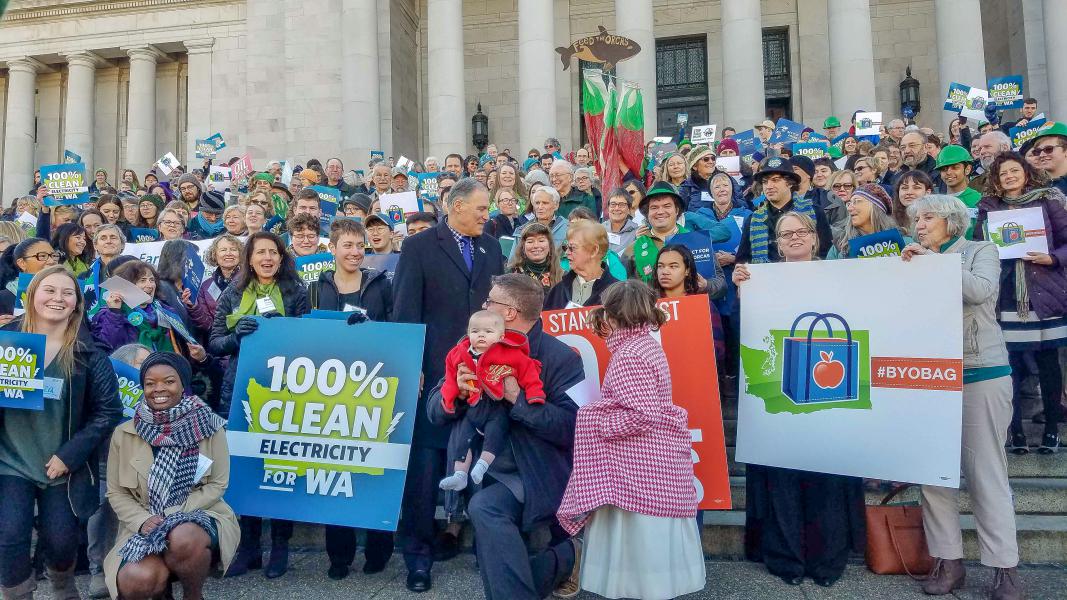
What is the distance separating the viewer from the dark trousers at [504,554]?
4.21 metres

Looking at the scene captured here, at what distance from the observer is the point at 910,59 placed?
23.6 m

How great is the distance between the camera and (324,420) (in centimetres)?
532


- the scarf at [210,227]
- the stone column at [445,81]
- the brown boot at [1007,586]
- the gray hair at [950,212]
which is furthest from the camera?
the stone column at [445,81]

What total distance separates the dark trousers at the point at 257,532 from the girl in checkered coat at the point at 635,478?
2211mm

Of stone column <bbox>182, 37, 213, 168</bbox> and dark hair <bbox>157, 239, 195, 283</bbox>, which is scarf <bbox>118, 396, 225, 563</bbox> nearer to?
dark hair <bbox>157, 239, 195, 283</bbox>

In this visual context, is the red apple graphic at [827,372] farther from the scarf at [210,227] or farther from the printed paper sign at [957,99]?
the printed paper sign at [957,99]

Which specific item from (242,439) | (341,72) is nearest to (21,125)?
(341,72)

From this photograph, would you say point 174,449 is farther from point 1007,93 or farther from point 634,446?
point 1007,93

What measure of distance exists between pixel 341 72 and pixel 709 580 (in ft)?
70.0

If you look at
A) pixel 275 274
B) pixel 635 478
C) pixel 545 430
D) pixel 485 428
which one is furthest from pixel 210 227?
pixel 635 478

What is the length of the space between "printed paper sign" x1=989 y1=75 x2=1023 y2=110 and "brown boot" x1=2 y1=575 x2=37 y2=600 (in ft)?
51.4

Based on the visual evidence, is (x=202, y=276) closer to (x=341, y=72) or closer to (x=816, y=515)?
(x=816, y=515)

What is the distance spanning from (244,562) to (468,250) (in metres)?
2.73

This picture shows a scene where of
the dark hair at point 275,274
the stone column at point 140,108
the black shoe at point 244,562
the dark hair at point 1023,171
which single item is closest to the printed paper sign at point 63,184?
the dark hair at point 275,274
